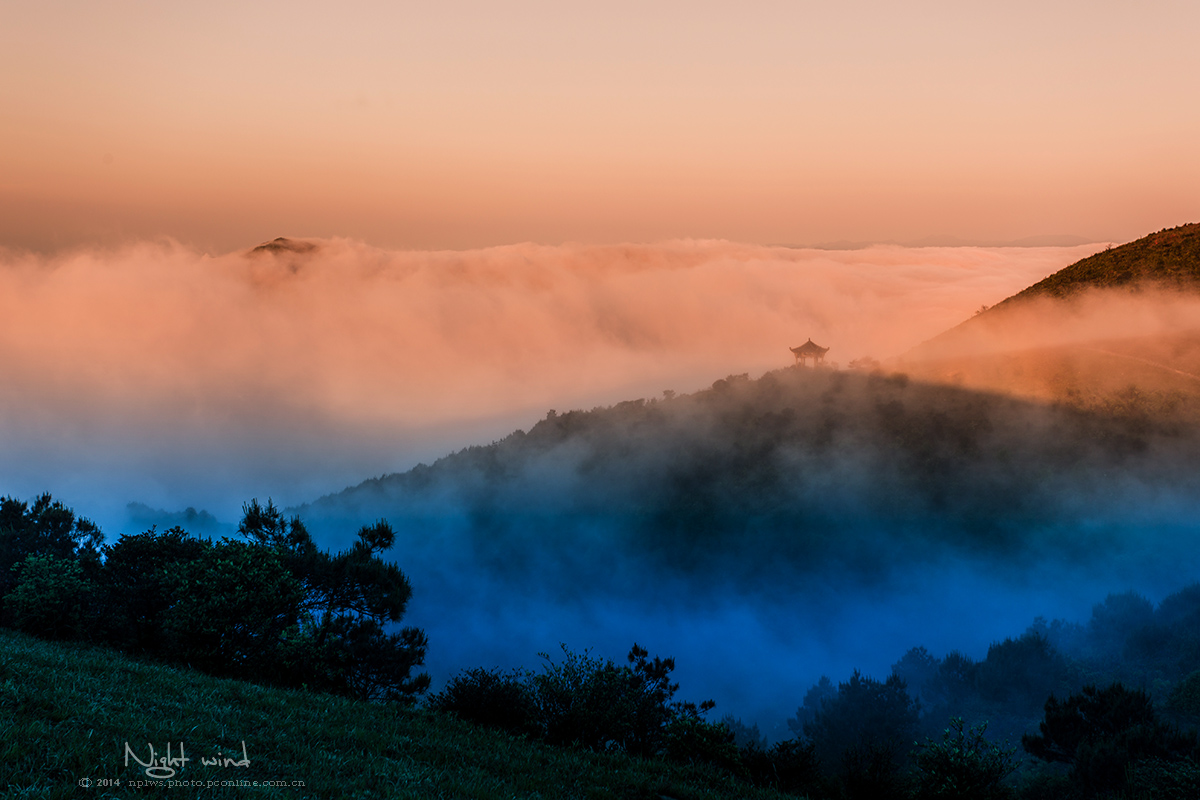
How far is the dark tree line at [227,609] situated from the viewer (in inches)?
1172

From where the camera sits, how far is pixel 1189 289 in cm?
13150

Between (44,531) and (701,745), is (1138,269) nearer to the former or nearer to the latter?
(701,745)

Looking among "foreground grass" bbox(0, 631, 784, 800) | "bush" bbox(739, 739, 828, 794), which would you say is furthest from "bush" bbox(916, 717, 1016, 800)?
"foreground grass" bbox(0, 631, 784, 800)

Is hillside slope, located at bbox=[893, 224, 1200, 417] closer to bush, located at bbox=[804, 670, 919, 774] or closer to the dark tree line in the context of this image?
bush, located at bbox=[804, 670, 919, 774]

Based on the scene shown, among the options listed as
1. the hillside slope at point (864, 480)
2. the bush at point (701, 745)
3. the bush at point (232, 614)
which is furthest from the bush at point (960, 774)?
the hillside slope at point (864, 480)

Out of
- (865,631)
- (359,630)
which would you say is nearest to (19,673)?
(359,630)

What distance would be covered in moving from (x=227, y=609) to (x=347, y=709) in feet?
39.8

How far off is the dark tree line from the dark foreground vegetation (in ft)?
0.33

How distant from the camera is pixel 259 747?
50.8ft

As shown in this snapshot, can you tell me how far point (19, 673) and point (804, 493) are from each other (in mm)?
148793

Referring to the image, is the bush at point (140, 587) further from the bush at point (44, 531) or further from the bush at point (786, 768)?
the bush at point (786, 768)

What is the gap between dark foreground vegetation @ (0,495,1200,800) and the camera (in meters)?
15.0

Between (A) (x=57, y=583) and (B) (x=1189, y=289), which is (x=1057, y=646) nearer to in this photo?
(B) (x=1189, y=289)

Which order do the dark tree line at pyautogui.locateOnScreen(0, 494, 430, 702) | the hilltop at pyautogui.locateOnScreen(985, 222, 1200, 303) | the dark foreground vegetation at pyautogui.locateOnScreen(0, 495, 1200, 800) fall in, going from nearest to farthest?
the dark foreground vegetation at pyautogui.locateOnScreen(0, 495, 1200, 800)
the dark tree line at pyautogui.locateOnScreen(0, 494, 430, 702)
the hilltop at pyautogui.locateOnScreen(985, 222, 1200, 303)
